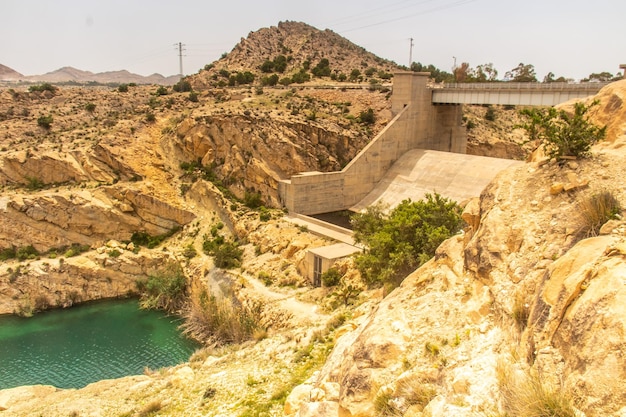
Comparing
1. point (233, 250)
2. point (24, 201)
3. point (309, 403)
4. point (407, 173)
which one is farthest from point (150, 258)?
point (309, 403)

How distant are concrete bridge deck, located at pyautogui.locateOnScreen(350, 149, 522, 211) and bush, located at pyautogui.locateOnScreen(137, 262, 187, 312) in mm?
13450

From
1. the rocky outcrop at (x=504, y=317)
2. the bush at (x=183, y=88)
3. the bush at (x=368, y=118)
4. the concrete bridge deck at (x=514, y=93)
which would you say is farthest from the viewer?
the bush at (x=183, y=88)

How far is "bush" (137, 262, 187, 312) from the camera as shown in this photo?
99.3ft

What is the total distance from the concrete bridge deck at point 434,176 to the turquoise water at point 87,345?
16570mm

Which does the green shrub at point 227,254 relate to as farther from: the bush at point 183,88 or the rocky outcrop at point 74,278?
the bush at point 183,88

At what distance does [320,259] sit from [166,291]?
36.7 feet

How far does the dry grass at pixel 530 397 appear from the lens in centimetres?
530

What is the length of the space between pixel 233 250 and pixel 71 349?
10.3 meters

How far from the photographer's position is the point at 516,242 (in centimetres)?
887

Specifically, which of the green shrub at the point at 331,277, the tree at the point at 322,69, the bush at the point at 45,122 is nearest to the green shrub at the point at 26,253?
the bush at the point at 45,122

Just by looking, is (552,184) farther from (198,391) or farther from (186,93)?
(186,93)

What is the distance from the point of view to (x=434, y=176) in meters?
34.6

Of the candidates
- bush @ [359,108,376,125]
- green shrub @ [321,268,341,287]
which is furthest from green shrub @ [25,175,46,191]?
bush @ [359,108,376,125]

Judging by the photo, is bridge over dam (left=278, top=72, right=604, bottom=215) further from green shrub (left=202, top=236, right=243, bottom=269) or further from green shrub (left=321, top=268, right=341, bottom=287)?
green shrub (left=321, top=268, right=341, bottom=287)
